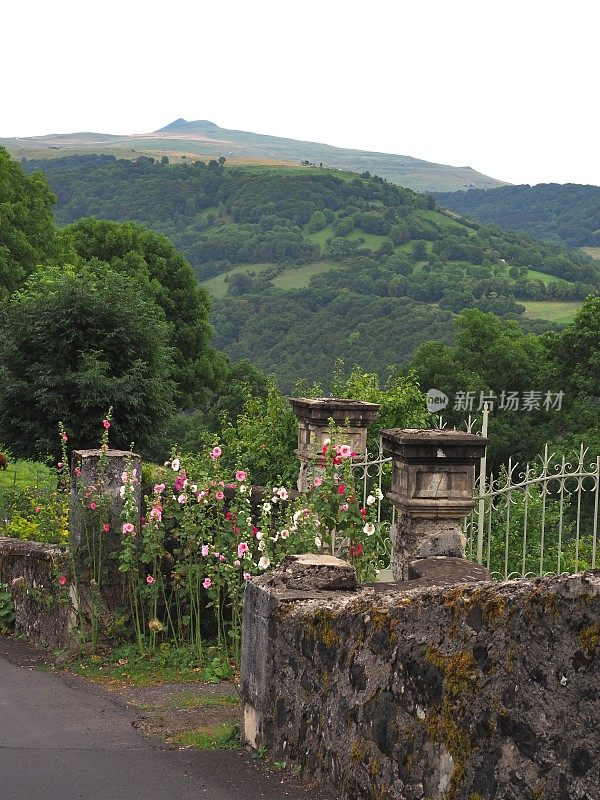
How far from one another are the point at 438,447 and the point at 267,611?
1.97m

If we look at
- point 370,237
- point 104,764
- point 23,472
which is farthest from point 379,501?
point 370,237

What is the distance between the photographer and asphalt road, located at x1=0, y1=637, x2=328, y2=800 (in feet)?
17.2

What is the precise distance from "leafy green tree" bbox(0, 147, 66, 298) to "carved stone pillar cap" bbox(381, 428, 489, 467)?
2586 centimetres

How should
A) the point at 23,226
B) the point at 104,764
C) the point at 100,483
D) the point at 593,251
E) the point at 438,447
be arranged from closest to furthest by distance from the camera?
1. the point at 104,764
2. the point at 438,447
3. the point at 100,483
4. the point at 23,226
5. the point at 593,251

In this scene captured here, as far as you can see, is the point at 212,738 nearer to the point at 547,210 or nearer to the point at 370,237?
the point at 370,237

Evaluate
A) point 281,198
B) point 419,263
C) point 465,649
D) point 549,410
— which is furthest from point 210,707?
point 281,198

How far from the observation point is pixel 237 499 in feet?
27.6

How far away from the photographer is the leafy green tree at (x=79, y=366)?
2072 centimetres

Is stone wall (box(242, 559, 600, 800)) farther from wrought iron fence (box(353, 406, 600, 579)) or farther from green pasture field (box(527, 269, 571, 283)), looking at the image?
green pasture field (box(527, 269, 571, 283))

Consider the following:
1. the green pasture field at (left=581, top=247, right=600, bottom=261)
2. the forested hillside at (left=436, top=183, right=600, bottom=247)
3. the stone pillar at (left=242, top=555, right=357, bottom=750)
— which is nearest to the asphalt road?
the stone pillar at (left=242, top=555, right=357, bottom=750)

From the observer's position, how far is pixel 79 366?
68.4 feet

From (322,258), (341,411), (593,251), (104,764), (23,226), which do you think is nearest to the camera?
(104,764)

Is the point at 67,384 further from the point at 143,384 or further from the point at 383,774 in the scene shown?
the point at 383,774

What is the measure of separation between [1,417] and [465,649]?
740 inches
